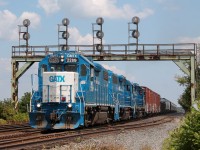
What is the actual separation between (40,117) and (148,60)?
16.3 meters

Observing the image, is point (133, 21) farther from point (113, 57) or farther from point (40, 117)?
point (40, 117)

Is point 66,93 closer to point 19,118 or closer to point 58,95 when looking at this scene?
point 58,95

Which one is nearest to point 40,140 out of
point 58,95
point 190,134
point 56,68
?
point 58,95

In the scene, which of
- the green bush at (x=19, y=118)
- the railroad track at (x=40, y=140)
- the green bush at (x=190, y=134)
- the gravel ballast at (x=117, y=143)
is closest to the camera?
the green bush at (x=190, y=134)

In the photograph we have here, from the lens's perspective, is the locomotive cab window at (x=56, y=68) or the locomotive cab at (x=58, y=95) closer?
the locomotive cab at (x=58, y=95)

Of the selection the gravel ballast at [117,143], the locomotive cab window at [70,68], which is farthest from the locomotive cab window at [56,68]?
the gravel ballast at [117,143]

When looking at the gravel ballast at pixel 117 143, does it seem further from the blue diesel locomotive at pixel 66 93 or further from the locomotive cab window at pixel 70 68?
the locomotive cab window at pixel 70 68

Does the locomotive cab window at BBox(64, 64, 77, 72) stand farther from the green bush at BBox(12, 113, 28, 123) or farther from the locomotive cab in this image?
the green bush at BBox(12, 113, 28, 123)

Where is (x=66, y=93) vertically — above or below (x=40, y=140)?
above

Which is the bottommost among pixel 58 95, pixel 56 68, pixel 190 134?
pixel 190 134

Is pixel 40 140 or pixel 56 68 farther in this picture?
pixel 56 68

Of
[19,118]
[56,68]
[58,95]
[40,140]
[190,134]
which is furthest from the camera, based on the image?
[19,118]

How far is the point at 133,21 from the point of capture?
122 feet

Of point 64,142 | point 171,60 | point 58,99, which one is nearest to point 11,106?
point 171,60
